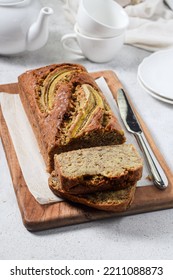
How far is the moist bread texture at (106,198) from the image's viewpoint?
1638mm

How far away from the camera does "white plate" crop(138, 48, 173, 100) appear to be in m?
2.24

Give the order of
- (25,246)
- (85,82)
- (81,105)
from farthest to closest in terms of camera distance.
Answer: (85,82)
(81,105)
(25,246)

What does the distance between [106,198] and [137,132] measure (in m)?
0.39

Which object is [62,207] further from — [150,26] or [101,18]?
[150,26]

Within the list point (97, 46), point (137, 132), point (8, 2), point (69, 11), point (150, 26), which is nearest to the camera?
point (137, 132)

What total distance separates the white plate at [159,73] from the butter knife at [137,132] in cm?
15

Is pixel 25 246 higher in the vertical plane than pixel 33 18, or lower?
lower

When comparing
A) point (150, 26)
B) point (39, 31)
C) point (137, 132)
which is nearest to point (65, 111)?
point (137, 132)

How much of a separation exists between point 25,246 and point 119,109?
69cm

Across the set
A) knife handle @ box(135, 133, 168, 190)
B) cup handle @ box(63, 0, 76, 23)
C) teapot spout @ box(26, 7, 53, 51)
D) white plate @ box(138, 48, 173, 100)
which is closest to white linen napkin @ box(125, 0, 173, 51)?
white plate @ box(138, 48, 173, 100)

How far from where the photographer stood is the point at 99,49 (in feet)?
7.79

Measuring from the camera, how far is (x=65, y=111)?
182 cm

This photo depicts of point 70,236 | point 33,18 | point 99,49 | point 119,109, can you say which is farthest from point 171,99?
point 70,236

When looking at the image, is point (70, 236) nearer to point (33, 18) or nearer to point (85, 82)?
point (85, 82)
